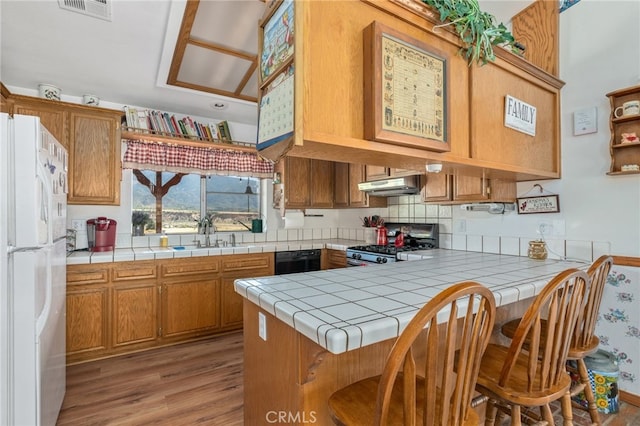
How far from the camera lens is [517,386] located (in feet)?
3.96

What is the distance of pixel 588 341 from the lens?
152 centimetres

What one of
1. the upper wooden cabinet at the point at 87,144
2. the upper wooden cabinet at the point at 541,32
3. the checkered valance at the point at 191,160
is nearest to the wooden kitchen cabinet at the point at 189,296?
the upper wooden cabinet at the point at 87,144

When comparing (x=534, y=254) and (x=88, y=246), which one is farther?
(x=88, y=246)

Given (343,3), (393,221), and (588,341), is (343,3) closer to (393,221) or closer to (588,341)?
(588,341)

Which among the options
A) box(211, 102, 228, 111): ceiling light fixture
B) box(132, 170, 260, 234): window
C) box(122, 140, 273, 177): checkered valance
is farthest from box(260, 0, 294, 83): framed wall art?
box(132, 170, 260, 234): window

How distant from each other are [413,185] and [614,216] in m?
1.43

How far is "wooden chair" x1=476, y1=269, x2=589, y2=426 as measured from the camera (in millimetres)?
1110

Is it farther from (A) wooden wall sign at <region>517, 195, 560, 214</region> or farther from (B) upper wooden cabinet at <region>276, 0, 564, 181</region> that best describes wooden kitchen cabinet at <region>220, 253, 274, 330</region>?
(A) wooden wall sign at <region>517, 195, 560, 214</region>

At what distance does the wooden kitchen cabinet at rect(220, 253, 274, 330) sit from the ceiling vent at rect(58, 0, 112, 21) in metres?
2.18

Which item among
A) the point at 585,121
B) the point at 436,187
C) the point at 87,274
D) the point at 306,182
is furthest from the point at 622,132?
the point at 87,274

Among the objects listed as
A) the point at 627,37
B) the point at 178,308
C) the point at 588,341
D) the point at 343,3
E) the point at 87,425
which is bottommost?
the point at 87,425

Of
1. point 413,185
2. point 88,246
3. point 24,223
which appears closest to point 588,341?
point 413,185

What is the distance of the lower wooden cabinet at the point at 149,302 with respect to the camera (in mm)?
2609

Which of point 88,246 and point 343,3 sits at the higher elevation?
point 343,3
